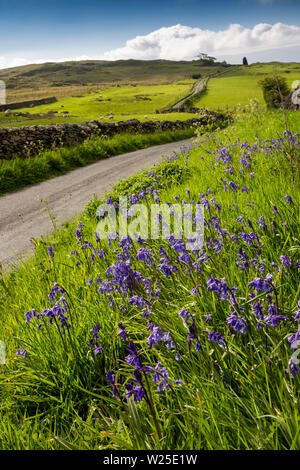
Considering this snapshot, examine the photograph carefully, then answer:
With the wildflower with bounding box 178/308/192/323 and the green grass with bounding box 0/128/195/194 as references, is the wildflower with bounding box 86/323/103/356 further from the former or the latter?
the green grass with bounding box 0/128/195/194

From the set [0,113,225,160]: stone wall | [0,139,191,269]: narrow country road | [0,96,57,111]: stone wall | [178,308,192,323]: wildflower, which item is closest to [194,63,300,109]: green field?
[0,139,191,269]: narrow country road

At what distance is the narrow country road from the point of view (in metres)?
8.17

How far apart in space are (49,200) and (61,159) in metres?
5.63

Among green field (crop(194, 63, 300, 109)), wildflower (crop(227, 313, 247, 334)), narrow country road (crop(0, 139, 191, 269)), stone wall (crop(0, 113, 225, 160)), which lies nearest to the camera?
wildflower (crop(227, 313, 247, 334))

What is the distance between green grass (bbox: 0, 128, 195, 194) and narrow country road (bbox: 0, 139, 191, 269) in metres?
0.65

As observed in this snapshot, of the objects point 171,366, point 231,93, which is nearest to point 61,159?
point 171,366

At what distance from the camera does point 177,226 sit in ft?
15.5

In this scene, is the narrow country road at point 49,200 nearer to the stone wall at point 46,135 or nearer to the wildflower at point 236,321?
the stone wall at point 46,135

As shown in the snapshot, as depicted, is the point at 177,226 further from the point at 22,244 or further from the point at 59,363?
the point at 22,244

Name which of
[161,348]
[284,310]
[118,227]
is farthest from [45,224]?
[284,310]

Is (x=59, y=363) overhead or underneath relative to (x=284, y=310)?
underneath

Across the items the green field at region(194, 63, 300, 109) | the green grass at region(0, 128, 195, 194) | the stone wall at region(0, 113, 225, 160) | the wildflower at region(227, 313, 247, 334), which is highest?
the green field at region(194, 63, 300, 109)

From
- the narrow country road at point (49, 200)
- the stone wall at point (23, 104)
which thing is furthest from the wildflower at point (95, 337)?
the stone wall at point (23, 104)
